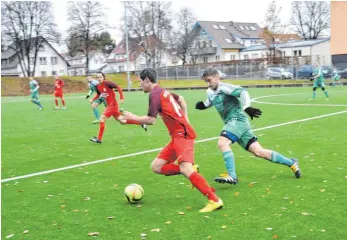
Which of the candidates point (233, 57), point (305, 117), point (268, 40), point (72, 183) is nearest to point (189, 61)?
point (233, 57)

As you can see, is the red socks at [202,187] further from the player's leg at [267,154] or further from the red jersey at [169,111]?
the player's leg at [267,154]

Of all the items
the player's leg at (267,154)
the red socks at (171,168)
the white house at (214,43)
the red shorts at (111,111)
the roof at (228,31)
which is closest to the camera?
the red socks at (171,168)

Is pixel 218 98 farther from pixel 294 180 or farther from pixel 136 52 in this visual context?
pixel 136 52

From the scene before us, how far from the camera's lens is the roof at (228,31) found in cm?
9488

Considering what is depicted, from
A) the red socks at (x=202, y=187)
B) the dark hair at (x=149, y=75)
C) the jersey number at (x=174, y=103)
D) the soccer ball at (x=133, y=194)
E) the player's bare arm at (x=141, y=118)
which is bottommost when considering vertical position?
the soccer ball at (x=133, y=194)

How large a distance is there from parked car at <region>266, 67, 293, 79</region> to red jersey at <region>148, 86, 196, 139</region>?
168 ft

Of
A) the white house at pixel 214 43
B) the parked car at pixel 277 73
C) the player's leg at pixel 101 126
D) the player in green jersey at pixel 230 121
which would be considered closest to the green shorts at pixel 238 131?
the player in green jersey at pixel 230 121

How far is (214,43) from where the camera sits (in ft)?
310

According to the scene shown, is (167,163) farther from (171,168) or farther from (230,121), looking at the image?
(230,121)

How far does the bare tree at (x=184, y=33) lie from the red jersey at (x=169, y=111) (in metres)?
83.6

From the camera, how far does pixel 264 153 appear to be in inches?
298

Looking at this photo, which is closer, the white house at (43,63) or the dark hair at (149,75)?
the dark hair at (149,75)

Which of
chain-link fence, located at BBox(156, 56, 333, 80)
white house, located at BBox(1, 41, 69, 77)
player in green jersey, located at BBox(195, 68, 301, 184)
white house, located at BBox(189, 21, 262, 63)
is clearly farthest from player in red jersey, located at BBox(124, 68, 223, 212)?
white house, located at BBox(1, 41, 69, 77)

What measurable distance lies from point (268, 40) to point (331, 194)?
200 feet
